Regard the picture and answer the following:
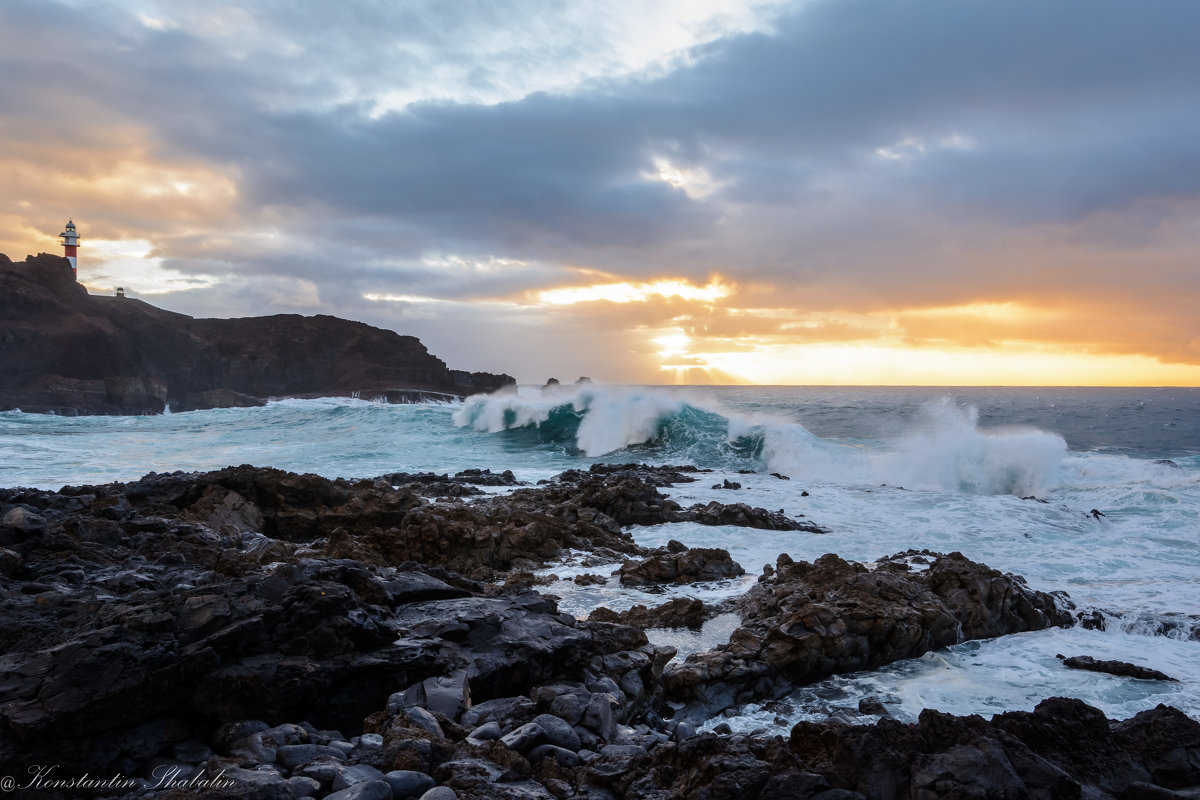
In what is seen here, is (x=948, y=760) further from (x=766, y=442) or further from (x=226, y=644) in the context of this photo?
(x=766, y=442)

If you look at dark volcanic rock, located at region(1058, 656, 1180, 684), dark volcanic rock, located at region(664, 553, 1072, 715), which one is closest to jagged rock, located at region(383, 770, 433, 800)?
dark volcanic rock, located at region(664, 553, 1072, 715)

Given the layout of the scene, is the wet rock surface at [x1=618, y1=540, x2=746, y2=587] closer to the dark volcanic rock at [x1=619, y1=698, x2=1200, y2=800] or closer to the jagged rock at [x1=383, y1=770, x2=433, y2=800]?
the dark volcanic rock at [x1=619, y1=698, x2=1200, y2=800]

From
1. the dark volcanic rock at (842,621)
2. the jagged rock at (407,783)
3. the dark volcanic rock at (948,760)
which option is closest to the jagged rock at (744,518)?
the dark volcanic rock at (842,621)

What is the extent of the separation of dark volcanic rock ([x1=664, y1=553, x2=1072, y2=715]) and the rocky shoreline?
23 millimetres

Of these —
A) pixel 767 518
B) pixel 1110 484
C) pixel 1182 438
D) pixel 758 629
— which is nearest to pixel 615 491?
pixel 767 518

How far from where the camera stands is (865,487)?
17.6 m

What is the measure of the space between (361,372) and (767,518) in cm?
7642

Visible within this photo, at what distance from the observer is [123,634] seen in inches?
149

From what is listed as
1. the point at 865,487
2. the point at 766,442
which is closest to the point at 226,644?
the point at 865,487

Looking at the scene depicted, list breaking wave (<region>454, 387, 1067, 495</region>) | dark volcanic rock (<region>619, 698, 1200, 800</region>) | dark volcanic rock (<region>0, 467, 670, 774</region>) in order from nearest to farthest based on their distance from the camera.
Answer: dark volcanic rock (<region>619, 698, 1200, 800</region>) < dark volcanic rock (<region>0, 467, 670, 774</region>) < breaking wave (<region>454, 387, 1067, 495</region>)

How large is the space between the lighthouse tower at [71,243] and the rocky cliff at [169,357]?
4.76 feet

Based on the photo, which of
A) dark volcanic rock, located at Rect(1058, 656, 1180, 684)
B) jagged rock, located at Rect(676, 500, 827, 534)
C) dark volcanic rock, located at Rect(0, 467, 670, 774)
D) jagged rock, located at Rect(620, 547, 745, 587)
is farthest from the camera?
jagged rock, located at Rect(676, 500, 827, 534)

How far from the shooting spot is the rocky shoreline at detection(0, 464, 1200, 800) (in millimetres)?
3076

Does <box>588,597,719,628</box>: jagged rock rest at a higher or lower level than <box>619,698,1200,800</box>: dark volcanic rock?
lower
